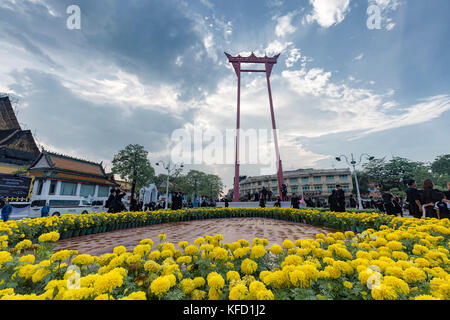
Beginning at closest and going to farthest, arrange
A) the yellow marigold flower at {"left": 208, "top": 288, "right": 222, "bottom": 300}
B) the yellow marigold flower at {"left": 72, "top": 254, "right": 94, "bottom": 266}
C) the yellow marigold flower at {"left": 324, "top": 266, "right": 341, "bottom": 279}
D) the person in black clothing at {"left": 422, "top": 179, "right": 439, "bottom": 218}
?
the yellow marigold flower at {"left": 208, "top": 288, "right": 222, "bottom": 300}, the yellow marigold flower at {"left": 324, "top": 266, "right": 341, "bottom": 279}, the yellow marigold flower at {"left": 72, "top": 254, "right": 94, "bottom": 266}, the person in black clothing at {"left": 422, "top": 179, "right": 439, "bottom": 218}

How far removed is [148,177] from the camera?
27875 mm

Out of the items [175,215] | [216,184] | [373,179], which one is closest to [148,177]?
[175,215]

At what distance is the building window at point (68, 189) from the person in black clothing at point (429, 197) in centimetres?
2608

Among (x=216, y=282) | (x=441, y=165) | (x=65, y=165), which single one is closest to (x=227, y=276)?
(x=216, y=282)

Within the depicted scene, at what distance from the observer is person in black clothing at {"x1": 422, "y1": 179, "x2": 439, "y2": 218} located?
509 cm

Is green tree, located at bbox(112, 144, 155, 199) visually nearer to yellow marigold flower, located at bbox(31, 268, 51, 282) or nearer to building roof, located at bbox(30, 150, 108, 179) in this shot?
building roof, located at bbox(30, 150, 108, 179)

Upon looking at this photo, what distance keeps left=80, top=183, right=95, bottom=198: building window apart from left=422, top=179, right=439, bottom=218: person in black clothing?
2698 cm

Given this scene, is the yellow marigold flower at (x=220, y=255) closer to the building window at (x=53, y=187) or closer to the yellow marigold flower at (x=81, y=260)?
the yellow marigold flower at (x=81, y=260)

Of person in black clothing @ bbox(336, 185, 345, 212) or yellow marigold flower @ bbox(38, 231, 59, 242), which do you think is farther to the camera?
person in black clothing @ bbox(336, 185, 345, 212)

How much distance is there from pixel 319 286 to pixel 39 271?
179 cm

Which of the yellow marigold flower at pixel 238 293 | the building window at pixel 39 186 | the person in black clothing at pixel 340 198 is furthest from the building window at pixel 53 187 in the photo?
the yellow marigold flower at pixel 238 293

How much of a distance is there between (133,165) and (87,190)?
21.6ft

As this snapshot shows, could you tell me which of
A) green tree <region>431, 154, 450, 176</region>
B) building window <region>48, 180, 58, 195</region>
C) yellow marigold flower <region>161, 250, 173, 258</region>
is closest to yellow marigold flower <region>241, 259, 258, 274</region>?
yellow marigold flower <region>161, 250, 173, 258</region>
